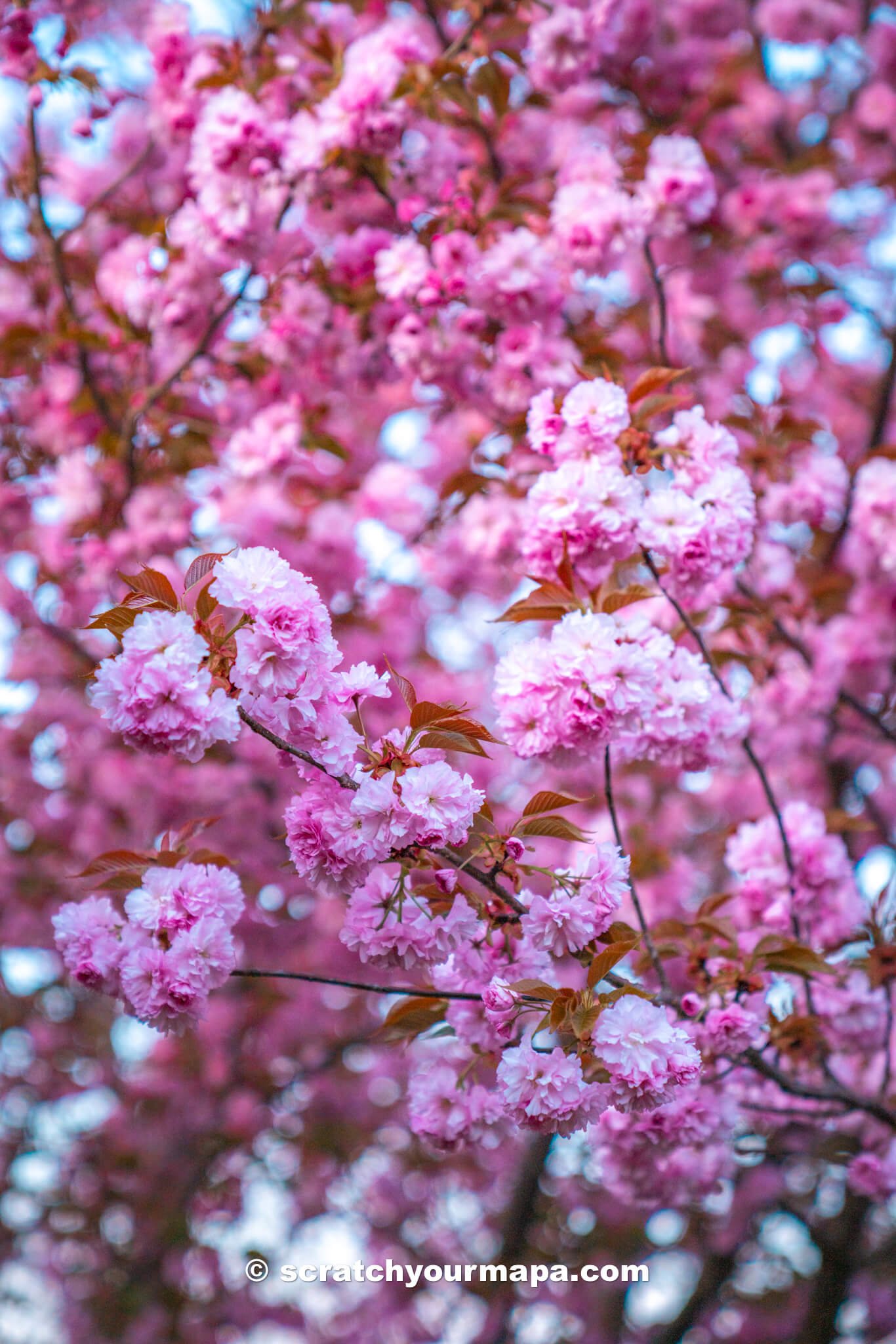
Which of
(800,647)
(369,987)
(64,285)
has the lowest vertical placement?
(800,647)

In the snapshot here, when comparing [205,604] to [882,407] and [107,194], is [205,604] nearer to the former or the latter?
[107,194]

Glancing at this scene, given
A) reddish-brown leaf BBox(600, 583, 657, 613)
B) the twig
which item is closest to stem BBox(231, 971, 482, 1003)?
reddish-brown leaf BBox(600, 583, 657, 613)

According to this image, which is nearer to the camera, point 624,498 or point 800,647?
point 624,498

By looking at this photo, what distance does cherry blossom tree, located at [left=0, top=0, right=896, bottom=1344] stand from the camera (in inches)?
63.4

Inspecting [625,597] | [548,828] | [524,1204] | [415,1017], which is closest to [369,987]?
[415,1017]

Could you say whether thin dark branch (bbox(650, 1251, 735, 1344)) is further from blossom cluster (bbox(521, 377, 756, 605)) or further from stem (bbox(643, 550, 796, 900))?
blossom cluster (bbox(521, 377, 756, 605))

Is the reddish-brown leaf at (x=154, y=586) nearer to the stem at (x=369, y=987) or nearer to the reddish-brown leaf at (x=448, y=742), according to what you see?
the reddish-brown leaf at (x=448, y=742)

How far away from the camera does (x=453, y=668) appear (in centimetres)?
574

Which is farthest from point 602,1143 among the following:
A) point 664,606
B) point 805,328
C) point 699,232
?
point 805,328

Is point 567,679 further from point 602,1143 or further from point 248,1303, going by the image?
point 248,1303

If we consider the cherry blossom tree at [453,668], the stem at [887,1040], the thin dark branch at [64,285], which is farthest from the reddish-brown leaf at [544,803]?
the thin dark branch at [64,285]

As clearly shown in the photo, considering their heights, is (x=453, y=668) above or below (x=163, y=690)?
below

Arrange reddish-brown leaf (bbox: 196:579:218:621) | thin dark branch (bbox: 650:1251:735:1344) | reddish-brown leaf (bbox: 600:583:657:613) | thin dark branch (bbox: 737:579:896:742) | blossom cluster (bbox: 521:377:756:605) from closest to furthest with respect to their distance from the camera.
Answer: reddish-brown leaf (bbox: 196:579:218:621), reddish-brown leaf (bbox: 600:583:657:613), blossom cluster (bbox: 521:377:756:605), thin dark branch (bbox: 737:579:896:742), thin dark branch (bbox: 650:1251:735:1344)

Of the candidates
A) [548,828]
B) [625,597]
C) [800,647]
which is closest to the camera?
[548,828]
